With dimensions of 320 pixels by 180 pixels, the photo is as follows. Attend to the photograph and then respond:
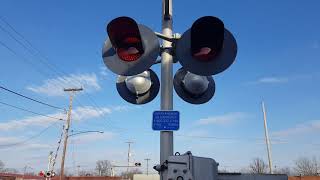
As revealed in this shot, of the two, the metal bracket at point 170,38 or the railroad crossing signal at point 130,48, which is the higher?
the metal bracket at point 170,38

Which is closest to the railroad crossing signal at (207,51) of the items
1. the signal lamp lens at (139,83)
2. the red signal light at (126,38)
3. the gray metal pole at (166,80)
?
the gray metal pole at (166,80)

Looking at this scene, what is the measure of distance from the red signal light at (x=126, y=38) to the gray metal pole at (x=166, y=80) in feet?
1.14

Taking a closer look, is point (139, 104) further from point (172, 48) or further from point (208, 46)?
point (208, 46)

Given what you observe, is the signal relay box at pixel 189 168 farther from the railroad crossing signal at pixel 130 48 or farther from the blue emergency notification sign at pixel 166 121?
the railroad crossing signal at pixel 130 48

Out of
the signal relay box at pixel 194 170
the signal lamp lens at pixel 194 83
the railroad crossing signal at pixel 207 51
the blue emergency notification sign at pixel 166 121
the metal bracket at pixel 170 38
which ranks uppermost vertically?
the metal bracket at pixel 170 38

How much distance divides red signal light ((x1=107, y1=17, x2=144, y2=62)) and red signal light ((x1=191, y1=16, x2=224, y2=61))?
556 millimetres

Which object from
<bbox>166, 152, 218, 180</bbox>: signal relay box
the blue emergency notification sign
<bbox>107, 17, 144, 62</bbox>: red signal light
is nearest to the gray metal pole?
the blue emergency notification sign

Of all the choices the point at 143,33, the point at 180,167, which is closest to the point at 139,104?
the point at 143,33

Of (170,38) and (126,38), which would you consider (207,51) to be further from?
(126,38)

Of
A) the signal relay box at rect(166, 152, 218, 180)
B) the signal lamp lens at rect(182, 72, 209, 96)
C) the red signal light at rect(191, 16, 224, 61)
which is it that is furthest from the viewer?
the signal lamp lens at rect(182, 72, 209, 96)

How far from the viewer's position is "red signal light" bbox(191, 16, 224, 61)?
388 centimetres

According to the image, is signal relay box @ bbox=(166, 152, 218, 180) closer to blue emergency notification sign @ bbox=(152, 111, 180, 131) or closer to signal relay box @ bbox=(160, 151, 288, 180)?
signal relay box @ bbox=(160, 151, 288, 180)

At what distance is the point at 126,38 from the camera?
13.5 feet

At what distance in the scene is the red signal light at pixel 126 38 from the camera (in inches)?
157
